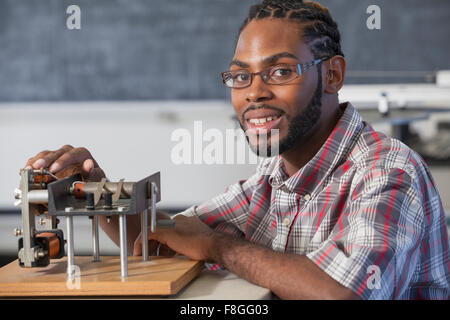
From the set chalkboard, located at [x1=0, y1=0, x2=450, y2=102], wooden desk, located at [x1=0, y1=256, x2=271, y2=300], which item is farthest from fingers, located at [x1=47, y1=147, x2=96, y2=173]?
chalkboard, located at [x1=0, y1=0, x2=450, y2=102]

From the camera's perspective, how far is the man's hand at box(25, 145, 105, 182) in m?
1.40

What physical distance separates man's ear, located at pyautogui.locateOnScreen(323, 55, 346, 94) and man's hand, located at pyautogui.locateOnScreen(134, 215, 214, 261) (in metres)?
0.59

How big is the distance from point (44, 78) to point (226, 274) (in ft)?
10.2

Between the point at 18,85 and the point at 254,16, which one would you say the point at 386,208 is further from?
the point at 18,85

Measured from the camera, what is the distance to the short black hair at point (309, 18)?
5.27 ft

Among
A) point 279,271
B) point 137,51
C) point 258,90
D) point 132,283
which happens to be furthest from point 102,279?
point 137,51

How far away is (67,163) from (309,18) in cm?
80

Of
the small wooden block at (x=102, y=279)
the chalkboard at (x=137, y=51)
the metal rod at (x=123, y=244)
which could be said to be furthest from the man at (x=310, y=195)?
the chalkboard at (x=137, y=51)

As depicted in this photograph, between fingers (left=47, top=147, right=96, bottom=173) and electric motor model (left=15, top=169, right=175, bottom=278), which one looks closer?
electric motor model (left=15, top=169, right=175, bottom=278)

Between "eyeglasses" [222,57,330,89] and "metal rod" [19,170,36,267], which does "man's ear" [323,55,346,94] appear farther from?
"metal rod" [19,170,36,267]

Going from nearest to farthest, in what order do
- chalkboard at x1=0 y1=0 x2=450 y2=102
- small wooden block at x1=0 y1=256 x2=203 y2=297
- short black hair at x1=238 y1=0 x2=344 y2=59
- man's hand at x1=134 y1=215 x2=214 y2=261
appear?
small wooden block at x1=0 y1=256 x2=203 y2=297 → man's hand at x1=134 y1=215 x2=214 y2=261 → short black hair at x1=238 y1=0 x2=344 y2=59 → chalkboard at x1=0 y1=0 x2=450 y2=102

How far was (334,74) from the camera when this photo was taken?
171cm
